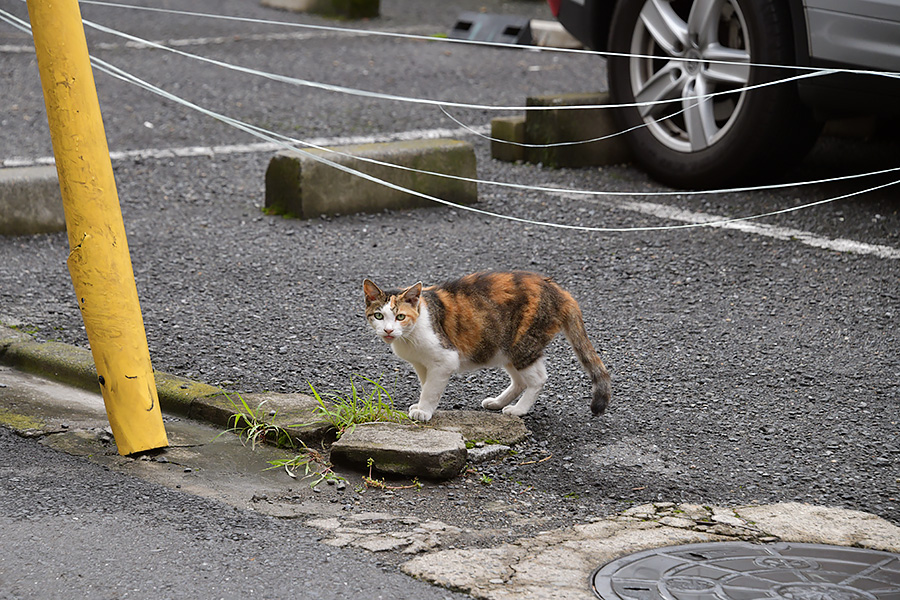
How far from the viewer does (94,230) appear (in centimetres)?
365

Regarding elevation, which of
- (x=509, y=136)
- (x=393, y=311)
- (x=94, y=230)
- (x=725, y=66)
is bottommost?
(x=393, y=311)

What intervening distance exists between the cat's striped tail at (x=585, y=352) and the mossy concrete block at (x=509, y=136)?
12.1 feet

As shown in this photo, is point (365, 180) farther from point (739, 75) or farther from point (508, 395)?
point (508, 395)

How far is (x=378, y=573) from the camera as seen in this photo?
9.58 ft

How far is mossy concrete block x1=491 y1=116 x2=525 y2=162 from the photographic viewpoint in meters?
Result: 7.61

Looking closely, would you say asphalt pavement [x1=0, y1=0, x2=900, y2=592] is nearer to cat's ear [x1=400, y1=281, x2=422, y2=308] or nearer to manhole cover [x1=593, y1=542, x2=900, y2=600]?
manhole cover [x1=593, y1=542, x2=900, y2=600]

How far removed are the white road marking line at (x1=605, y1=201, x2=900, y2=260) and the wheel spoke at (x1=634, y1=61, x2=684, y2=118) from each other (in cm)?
61

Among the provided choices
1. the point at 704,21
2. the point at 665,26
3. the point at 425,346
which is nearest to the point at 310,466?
the point at 425,346

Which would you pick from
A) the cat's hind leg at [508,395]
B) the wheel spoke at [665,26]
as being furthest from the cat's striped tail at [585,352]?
the wheel spoke at [665,26]

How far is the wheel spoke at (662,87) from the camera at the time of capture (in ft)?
21.5

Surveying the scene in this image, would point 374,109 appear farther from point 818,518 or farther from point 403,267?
point 818,518

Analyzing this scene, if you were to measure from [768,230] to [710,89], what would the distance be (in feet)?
3.03

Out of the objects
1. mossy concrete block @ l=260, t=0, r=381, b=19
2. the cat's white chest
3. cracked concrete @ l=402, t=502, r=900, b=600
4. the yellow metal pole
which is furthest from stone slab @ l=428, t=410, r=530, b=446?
→ mossy concrete block @ l=260, t=0, r=381, b=19

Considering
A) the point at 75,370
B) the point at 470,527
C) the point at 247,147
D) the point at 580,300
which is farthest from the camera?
the point at 247,147
